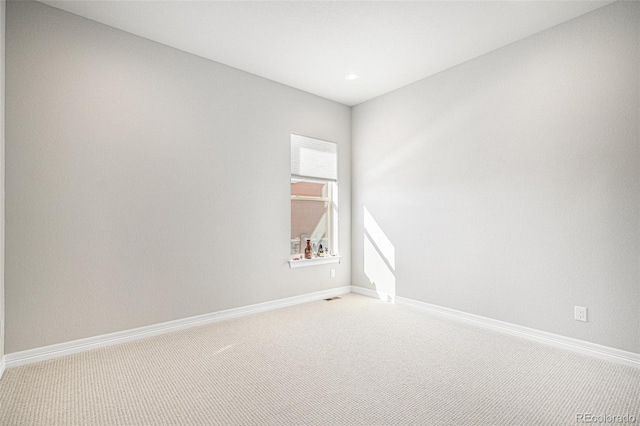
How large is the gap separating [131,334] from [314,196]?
2.72 m

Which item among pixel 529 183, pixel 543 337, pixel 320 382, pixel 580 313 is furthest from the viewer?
pixel 529 183

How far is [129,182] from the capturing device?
302 centimetres

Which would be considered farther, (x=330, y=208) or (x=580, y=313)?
Result: (x=330, y=208)

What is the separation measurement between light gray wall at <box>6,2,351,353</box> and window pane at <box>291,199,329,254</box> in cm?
26

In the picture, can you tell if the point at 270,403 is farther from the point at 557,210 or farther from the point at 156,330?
the point at 557,210

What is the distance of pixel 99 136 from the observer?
2.87m

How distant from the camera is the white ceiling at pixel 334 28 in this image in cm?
267

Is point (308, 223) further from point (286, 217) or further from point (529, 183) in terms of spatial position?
point (529, 183)

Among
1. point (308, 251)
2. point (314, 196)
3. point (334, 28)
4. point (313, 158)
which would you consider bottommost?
point (308, 251)

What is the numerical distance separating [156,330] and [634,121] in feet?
14.5

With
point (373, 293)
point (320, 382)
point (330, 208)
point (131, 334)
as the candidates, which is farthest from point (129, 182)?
point (373, 293)

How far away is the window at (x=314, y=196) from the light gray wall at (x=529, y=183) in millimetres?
799

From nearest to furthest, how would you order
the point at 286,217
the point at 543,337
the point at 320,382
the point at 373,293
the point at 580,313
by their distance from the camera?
the point at 320,382 → the point at 580,313 → the point at 543,337 → the point at 286,217 → the point at 373,293

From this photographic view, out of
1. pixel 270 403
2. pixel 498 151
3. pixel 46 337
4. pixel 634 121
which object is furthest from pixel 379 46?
pixel 46 337
